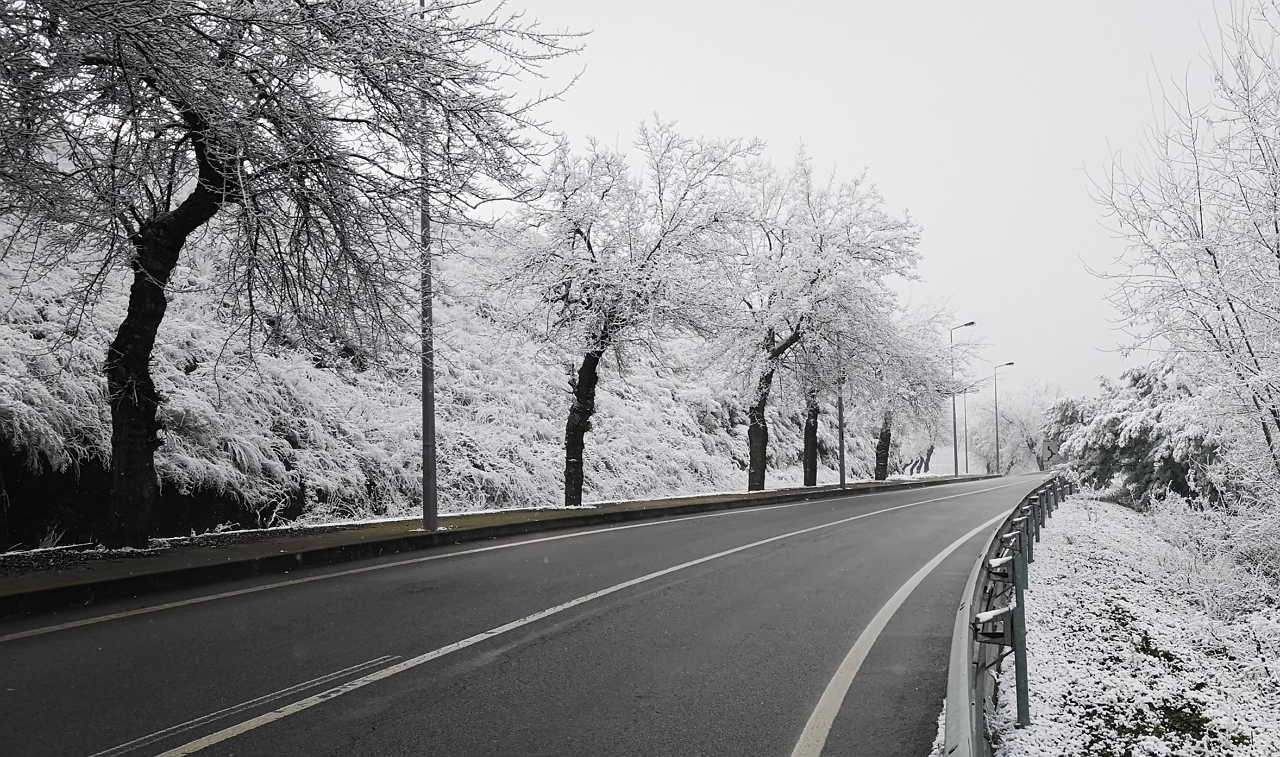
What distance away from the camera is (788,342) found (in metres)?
28.5

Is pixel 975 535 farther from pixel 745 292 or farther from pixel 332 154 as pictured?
pixel 745 292

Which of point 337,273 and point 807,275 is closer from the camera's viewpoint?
point 337,273

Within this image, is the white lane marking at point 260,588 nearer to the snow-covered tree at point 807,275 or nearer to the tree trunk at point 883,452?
the snow-covered tree at point 807,275

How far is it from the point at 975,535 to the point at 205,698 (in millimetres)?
12684

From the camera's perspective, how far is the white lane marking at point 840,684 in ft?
13.2

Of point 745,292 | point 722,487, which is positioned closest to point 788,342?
point 745,292

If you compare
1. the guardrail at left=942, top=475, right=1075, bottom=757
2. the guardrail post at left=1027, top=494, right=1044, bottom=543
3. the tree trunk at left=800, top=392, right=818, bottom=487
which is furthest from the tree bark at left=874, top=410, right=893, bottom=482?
the guardrail at left=942, top=475, right=1075, bottom=757

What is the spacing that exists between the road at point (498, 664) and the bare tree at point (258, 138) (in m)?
3.48

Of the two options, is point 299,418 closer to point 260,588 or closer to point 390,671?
point 260,588

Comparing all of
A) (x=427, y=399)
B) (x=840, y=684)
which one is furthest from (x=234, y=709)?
(x=427, y=399)

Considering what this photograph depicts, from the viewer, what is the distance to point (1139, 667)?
21.7 feet

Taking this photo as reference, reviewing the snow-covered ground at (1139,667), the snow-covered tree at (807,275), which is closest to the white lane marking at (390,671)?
the snow-covered ground at (1139,667)

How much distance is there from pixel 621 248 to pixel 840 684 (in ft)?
53.9

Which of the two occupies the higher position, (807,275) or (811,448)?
(807,275)
